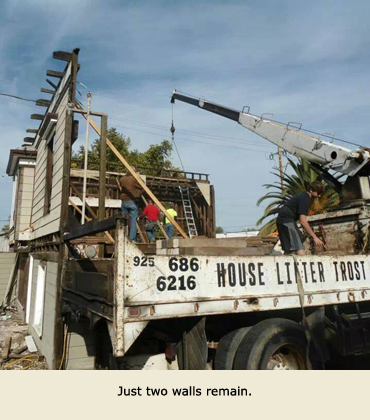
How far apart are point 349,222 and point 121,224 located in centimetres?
459

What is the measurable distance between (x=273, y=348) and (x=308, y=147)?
19.6 feet

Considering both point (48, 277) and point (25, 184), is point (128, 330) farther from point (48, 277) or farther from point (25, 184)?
point (25, 184)

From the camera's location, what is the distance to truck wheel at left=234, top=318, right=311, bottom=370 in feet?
11.2

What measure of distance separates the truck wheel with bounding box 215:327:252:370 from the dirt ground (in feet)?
14.5

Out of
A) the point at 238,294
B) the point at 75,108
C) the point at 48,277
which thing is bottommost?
the point at 238,294

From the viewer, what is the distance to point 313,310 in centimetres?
419

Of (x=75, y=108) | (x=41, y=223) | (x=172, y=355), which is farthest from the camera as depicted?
(x=41, y=223)

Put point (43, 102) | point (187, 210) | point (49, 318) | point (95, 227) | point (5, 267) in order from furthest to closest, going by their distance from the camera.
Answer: point (187, 210) < point (5, 267) < point (43, 102) < point (49, 318) < point (95, 227)

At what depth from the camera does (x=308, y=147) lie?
325 inches

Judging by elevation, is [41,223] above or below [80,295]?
above

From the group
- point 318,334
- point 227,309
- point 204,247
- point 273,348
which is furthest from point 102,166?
point 318,334

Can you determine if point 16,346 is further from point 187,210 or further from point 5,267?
point 187,210

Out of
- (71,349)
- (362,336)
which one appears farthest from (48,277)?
(362,336)

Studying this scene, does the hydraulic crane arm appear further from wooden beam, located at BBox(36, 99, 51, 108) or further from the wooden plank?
wooden beam, located at BBox(36, 99, 51, 108)
